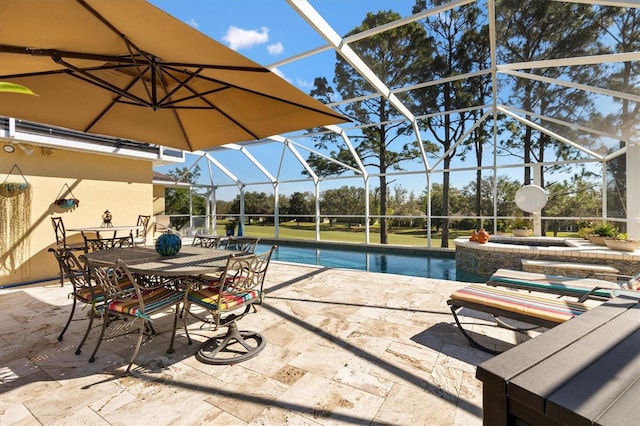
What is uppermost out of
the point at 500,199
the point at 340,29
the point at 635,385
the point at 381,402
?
the point at 340,29

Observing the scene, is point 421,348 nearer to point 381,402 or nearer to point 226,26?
point 381,402

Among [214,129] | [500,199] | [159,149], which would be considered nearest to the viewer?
[214,129]

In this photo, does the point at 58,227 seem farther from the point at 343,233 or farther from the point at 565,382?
the point at 343,233

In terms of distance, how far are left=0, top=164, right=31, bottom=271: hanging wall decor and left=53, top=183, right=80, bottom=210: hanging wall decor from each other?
1.48 ft

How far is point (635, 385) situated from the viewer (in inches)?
36.2

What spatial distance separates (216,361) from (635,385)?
2625 millimetres

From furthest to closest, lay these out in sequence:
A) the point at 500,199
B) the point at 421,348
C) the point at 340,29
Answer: the point at 500,199, the point at 340,29, the point at 421,348

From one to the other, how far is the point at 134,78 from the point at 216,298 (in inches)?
94.4

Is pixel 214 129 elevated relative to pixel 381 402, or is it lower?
elevated

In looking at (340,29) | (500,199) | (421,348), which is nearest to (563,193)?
(500,199)

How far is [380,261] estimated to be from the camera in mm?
10000

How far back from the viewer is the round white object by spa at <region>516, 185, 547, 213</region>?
7.76 meters

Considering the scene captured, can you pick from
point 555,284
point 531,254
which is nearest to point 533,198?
point 531,254

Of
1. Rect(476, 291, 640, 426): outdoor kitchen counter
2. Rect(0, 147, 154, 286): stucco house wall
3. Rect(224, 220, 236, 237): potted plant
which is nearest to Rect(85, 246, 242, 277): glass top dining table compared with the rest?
Rect(476, 291, 640, 426): outdoor kitchen counter
